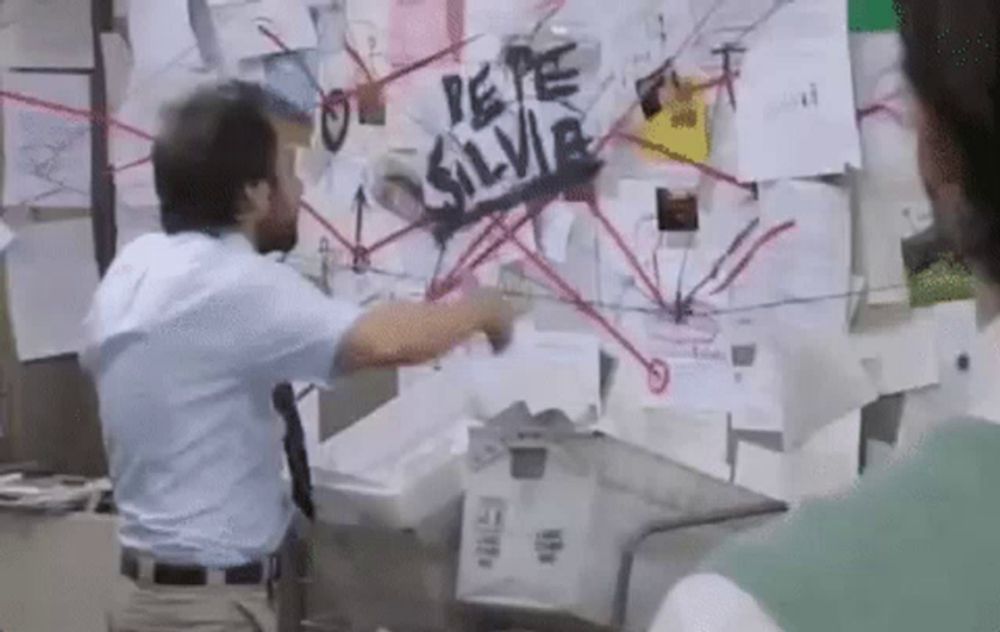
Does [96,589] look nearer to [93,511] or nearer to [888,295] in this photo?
[93,511]

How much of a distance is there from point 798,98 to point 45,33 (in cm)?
151

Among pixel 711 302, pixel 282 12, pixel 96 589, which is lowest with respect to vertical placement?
pixel 96 589

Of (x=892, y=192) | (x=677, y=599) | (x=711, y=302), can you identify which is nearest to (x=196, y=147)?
(x=711, y=302)

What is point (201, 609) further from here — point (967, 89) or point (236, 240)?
point (967, 89)

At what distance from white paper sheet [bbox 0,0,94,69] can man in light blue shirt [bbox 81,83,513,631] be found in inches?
27.9

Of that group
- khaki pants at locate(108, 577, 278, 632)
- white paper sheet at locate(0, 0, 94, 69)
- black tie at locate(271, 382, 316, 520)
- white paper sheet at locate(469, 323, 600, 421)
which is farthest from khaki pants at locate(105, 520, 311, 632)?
white paper sheet at locate(0, 0, 94, 69)

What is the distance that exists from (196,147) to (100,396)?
39cm

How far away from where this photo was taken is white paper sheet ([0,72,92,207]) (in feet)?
10.6

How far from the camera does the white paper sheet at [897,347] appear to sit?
2414 mm

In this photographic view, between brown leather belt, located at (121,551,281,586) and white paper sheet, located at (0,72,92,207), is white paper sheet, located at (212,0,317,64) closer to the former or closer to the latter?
white paper sheet, located at (0,72,92,207)

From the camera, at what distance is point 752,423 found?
252 centimetres

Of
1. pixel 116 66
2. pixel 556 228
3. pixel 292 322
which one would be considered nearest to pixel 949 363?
pixel 556 228

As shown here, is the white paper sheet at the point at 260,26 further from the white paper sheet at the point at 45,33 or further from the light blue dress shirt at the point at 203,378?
the light blue dress shirt at the point at 203,378

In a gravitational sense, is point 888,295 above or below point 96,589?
above
